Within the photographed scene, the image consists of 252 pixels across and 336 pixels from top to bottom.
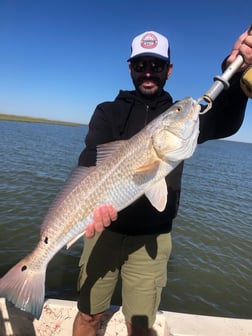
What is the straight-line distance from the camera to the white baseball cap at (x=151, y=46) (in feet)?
12.4

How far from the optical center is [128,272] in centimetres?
384

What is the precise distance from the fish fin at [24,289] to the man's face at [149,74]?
259 centimetres

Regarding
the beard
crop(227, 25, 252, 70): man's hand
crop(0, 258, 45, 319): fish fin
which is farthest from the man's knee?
crop(227, 25, 252, 70): man's hand

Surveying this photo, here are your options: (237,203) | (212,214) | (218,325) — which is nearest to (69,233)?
(218,325)

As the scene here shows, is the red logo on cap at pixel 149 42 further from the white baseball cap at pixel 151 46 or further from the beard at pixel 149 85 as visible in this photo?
the beard at pixel 149 85

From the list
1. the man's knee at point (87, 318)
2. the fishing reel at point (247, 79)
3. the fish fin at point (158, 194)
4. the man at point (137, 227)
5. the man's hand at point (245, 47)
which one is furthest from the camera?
the man's knee at point (87, 318)

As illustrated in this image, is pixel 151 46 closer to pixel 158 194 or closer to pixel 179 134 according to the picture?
pixel 179 134

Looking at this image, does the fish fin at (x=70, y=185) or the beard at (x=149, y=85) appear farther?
the beard at (x=149, y=85)

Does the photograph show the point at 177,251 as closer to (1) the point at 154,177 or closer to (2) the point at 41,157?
(1) the point at 154,177

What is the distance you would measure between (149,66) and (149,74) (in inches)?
3.9

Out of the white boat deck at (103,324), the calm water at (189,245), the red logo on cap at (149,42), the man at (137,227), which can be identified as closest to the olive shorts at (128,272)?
the man at (137,227)

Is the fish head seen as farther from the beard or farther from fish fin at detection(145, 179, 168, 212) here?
the beard

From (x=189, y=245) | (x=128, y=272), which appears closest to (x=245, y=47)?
(x=128, y=272)

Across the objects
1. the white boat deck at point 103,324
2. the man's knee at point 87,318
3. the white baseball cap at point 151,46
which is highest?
the white baseball cap at point 151,46
